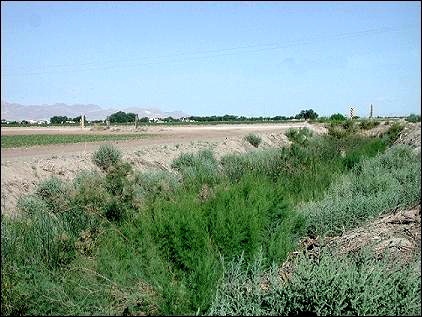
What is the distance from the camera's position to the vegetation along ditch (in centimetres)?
711

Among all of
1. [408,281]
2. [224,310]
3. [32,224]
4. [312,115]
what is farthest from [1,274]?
[312,115]

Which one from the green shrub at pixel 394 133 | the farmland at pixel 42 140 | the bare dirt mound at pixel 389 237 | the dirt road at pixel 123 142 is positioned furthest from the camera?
the green shrub at pixel 394 133

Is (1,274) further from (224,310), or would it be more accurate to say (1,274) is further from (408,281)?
(408,281)

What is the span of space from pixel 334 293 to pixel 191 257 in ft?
9.28

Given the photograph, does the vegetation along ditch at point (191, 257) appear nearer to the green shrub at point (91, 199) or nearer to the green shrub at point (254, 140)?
the green shrub at point (91, 199)

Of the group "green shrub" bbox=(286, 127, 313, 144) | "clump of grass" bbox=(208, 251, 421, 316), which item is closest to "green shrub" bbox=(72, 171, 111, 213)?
"clump of grass" bbox=(208, 251, 421, 316)

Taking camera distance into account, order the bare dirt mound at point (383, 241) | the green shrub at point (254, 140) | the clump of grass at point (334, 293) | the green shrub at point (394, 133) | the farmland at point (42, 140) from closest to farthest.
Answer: the clump of grass at point (334, 293), the bare dirt mound at point (383, 241), the farmland at point (42, 140), the green shrub at point (394, 133), the green shrub at point (254, 140)

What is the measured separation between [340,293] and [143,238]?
397cm

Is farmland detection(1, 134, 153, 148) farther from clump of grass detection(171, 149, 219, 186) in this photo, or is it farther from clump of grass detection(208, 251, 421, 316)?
clump of grass detection(208, 251, 421, 316)

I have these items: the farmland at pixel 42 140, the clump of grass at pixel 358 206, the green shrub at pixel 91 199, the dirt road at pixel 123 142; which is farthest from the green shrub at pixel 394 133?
the green shrub at pixel 91 199

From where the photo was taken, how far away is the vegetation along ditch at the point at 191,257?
23.3ft

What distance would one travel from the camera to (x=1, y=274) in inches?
312

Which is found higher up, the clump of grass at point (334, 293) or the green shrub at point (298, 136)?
the green shrub at point (298, 136)

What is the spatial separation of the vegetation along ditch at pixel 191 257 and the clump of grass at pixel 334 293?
19 millimetres
